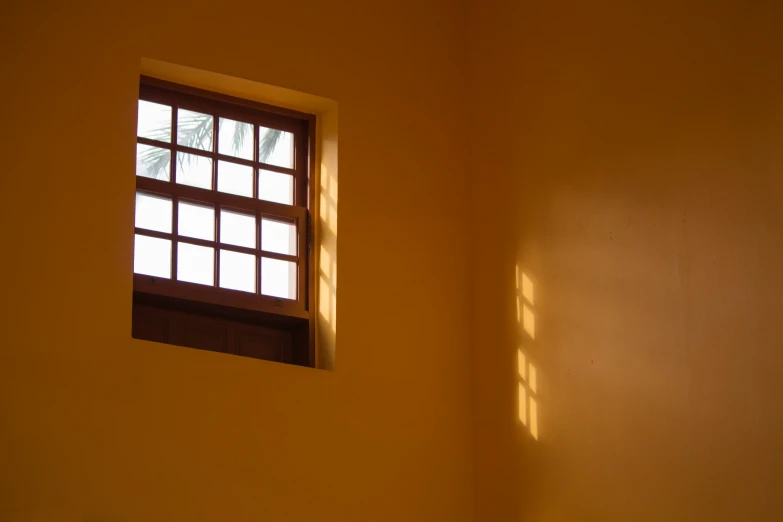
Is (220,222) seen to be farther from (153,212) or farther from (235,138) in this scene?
(235,138)

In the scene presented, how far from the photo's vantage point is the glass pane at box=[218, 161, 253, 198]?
5492 millimetres

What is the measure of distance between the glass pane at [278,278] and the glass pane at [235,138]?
52 centimetres

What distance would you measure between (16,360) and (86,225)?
640 millimetres

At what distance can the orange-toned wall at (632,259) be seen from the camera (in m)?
4.47

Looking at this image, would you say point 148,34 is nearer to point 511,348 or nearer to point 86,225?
point 86,225

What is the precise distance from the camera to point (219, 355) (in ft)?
16.6

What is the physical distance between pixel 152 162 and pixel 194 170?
0.69ft

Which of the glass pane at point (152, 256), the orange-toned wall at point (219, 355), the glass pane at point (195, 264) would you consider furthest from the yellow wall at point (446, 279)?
the glass pane at point (195, 264)

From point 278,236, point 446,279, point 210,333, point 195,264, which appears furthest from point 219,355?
point 446,279

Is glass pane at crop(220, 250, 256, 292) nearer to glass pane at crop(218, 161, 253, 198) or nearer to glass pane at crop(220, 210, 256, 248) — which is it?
glass pane at crop(220, 210, 256, 248)

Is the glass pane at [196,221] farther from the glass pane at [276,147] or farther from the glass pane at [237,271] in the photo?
the glass pane at [276,147]

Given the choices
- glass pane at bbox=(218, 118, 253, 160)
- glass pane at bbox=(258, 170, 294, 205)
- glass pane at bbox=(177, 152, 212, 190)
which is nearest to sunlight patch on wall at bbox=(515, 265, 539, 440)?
glass pane at bbox=(258, 170, 294, 205)

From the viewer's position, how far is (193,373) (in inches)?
195

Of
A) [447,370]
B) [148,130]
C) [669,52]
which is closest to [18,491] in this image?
[148,130]
